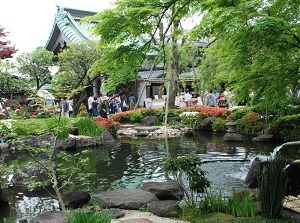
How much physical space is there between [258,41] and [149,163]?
22.9 feet

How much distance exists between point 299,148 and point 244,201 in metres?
7.43

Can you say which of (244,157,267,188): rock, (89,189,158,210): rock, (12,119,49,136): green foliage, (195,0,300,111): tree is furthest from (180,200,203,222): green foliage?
(12,119,49,136): green foliage

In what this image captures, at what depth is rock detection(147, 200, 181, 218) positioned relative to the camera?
5830 mm

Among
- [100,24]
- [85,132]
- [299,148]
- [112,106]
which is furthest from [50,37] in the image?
[100,24]

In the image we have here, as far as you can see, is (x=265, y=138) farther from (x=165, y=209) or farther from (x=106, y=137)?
(x=165, y=209)

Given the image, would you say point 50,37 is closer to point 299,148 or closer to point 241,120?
point 241,120

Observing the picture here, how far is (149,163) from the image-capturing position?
37.6 feet

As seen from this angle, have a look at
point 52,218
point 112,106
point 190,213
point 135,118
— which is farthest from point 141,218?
point 112,106

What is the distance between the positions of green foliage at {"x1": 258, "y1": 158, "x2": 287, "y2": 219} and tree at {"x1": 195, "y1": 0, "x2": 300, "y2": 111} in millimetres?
1565

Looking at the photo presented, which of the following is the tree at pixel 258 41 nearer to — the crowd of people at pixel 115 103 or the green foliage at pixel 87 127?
the green foliage at pixel 87 127

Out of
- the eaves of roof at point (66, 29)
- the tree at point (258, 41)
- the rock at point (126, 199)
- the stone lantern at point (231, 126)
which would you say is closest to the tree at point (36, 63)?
the eaves of roof at point (66, 29)

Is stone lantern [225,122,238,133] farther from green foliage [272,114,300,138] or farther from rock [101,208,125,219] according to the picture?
rock [101,208,125,219]

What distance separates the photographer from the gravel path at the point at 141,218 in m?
5.38

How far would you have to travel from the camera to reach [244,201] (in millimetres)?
5660
